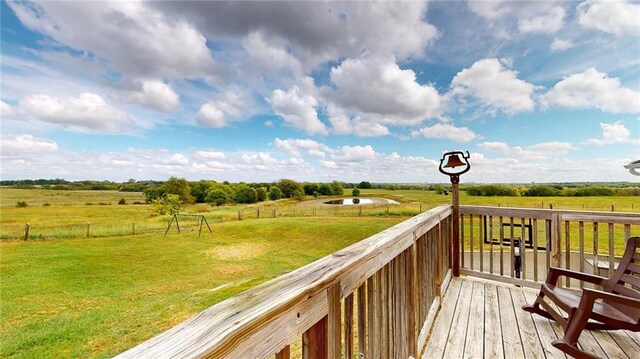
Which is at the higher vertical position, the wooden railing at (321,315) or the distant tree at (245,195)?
the wooden railing at (321,315)

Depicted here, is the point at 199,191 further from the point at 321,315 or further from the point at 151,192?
the point at 321,315

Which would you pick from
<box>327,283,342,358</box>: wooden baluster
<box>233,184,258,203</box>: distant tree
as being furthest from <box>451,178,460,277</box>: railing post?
<box>233,184,258,203</box>: distant tree

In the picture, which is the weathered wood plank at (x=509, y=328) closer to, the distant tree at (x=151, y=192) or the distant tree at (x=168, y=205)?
the distant tree at (x=168, y=205)

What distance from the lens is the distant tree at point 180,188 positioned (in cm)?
3631

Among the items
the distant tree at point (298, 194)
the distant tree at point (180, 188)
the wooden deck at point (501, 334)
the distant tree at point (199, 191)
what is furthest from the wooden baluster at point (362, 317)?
the distant tree at point (199, 191)

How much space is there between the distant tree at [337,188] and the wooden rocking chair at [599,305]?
46.5 metres

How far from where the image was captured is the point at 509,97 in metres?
11.0

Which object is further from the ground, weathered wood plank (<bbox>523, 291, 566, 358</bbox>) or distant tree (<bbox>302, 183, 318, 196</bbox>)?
distant tree (<bbox>302, 183, 318, 196</bbox>)

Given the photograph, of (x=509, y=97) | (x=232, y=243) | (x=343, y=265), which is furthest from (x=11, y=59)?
(x=509, y=97)

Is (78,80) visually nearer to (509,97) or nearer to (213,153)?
(213,153)

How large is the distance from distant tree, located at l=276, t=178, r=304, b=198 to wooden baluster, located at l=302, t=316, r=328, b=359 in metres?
46.9

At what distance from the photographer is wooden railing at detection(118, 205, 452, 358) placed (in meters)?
0.48

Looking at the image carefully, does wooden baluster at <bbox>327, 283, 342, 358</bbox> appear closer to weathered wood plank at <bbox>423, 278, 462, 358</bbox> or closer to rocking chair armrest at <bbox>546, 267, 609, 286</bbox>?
weathered wood plank at <bbox>423, 278, 462, 358</bbox>

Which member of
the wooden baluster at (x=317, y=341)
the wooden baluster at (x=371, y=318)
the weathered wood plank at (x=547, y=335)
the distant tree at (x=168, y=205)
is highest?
the wooden baluster at (x=317, y=341)
